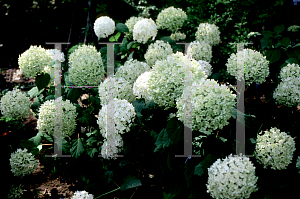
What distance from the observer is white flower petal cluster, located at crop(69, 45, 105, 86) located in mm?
2385

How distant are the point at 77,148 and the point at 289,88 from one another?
7.31 feet

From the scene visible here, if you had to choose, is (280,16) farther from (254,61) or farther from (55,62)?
(55,62)

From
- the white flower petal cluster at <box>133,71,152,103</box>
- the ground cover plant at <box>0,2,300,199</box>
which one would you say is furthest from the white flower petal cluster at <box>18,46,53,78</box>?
the white flower petal cluster at <box>133,71,152,103</box>

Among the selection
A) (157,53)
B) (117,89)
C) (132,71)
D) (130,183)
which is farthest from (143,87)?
(130,183)

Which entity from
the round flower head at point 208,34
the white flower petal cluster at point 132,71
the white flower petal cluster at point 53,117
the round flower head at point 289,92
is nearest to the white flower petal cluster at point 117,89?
the white flower petal cluster at point 132,71

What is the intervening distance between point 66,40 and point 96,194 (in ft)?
17.3

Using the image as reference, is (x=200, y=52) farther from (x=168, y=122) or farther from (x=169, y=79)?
(x=168, y=122)

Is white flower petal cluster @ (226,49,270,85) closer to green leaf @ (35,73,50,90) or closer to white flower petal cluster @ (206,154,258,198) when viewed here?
white flower petal cluster @ (206,154,258,198)

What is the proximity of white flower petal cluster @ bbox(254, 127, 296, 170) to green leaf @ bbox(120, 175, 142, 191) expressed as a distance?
1047 mm

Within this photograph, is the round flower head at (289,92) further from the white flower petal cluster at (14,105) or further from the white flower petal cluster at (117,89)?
the white flower petal cluster at (14,105)

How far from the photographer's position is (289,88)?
7.07 feet

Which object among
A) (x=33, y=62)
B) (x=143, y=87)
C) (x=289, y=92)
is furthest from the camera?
(x=33, y=62)

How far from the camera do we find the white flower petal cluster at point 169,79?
5.66ft

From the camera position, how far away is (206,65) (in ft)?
7.82
